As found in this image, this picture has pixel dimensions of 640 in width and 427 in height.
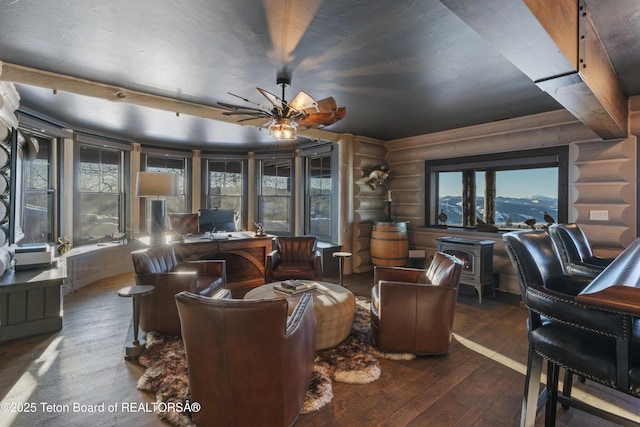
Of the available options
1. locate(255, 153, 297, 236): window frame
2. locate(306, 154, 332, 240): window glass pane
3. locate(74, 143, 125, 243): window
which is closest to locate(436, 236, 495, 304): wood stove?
locate(306, 154, 332, 240): window glass pane

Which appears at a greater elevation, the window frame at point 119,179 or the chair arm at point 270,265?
the window frame at point 119,179

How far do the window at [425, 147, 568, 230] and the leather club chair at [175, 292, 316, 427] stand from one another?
413 cm

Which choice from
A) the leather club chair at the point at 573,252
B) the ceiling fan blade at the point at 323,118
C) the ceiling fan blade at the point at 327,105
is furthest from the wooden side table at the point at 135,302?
the leather club chair at the point at 573,252

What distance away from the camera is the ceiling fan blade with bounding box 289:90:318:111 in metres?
2.60

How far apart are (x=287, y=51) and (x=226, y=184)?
4.73 meters

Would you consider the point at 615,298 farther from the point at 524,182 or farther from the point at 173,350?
the point at 524,182

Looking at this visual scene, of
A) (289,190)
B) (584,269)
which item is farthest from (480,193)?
(289,190)

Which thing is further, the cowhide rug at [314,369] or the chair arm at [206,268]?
the chair arm at [206,268]

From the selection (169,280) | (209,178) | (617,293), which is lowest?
(169,280)

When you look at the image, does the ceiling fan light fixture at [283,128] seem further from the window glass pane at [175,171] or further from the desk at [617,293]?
the window glass pane at [175,171]

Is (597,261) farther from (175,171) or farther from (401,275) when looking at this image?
(175,171)

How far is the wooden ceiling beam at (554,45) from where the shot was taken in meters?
1.28

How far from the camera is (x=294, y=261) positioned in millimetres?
4309

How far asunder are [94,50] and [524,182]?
5.34 m
